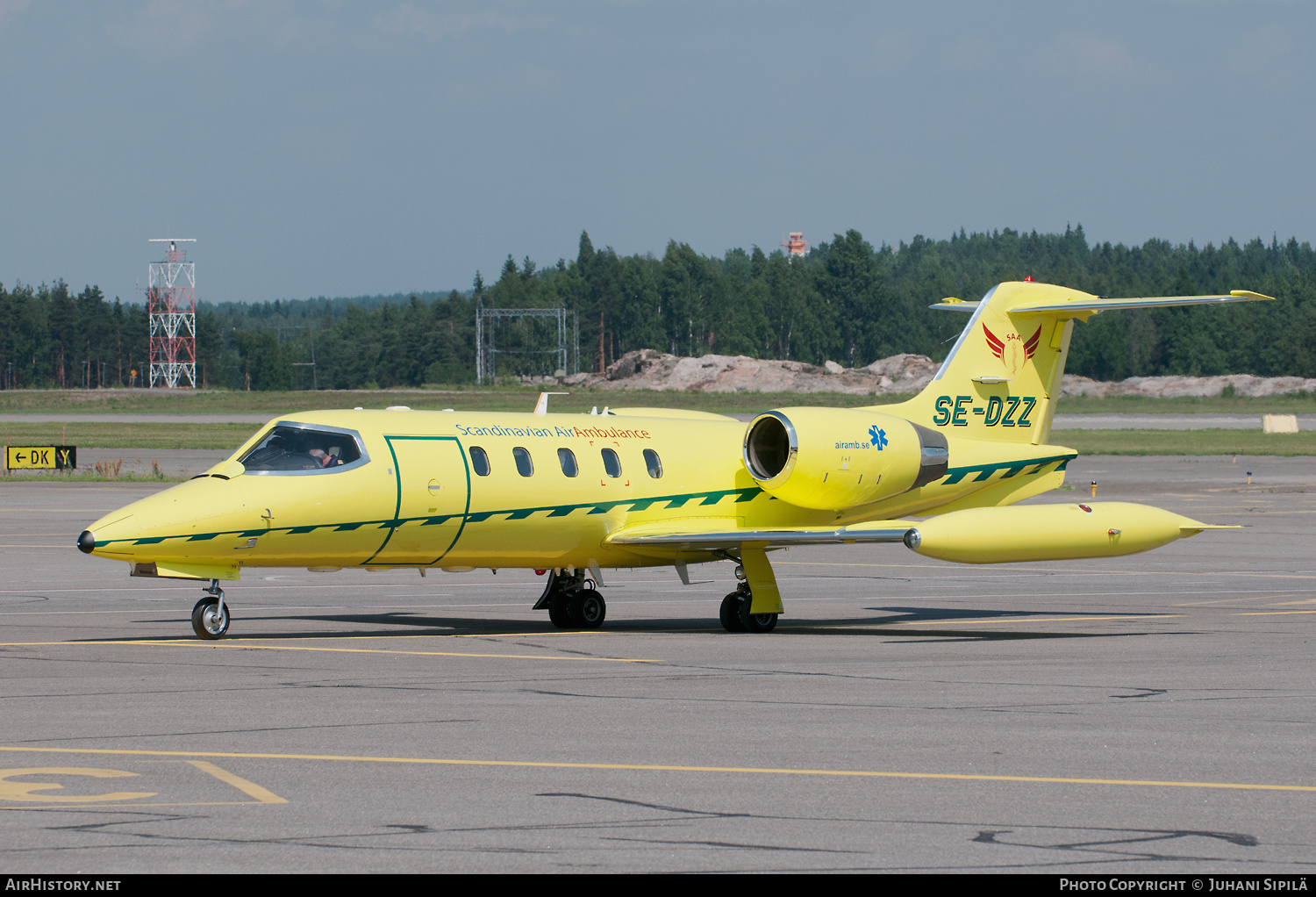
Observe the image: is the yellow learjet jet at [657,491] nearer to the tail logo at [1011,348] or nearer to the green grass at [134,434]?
the tail logo at [1011,348]

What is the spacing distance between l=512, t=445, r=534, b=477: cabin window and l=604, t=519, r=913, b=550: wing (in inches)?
62.4

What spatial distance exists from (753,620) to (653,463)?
8.78ft

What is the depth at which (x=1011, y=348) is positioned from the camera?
24547mm

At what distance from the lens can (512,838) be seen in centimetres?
891

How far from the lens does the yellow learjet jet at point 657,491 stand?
1848cm

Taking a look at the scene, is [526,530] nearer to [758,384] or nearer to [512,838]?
[512,838]

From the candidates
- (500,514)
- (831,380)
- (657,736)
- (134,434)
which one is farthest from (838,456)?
(831,380)

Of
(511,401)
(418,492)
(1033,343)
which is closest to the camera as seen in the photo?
(418,492)

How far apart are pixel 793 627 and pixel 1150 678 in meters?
6.82

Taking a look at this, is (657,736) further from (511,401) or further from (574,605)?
(511,401)

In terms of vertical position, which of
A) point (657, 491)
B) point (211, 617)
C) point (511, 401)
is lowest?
point (211, 617)

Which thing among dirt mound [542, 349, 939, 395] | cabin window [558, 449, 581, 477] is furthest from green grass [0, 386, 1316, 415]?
cabin window [558, 449, 581, 477]
